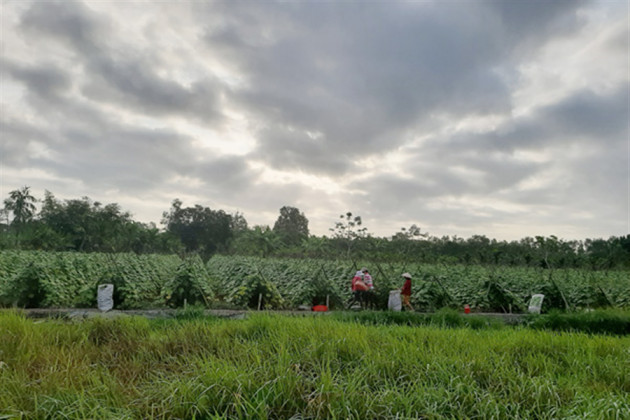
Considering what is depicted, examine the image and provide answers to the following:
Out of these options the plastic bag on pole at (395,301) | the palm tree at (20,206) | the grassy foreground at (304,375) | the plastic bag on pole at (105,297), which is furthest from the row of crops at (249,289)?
the palm tree at (20,206)

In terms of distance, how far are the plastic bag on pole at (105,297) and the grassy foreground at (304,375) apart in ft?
11.6

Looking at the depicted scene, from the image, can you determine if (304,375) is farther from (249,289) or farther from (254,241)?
(254,241)

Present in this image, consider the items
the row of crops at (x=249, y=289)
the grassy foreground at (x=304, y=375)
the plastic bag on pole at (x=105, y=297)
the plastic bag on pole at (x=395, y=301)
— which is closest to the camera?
the grassy foreground at (x=304, y=375)

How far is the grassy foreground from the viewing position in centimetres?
259

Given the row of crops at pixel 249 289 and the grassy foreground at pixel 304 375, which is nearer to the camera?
the grassy foreground at pixel 304 375

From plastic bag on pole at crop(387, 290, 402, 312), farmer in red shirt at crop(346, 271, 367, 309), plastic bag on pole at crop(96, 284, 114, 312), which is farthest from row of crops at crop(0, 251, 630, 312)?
plastic bag on pole at crop(387, 290, 402, 312)

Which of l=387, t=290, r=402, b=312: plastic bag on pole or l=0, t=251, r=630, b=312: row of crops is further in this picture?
l=387, t=290, r=402, b=312: plastic bag on pole

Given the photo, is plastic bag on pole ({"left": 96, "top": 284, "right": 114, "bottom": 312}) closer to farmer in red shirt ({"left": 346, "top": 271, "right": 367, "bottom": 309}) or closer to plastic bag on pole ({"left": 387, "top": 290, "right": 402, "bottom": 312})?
farmer in red shirt ({"left": 346, "top": 271, "right": 367, "bottom": 309})

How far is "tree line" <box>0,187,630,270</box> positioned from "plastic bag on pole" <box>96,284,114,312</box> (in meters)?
5.50

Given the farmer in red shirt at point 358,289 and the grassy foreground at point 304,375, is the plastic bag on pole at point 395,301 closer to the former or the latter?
the farmer in red shirt at point 358,289

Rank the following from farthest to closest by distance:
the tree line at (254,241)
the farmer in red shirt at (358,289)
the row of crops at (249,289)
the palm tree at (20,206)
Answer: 1. the palm tree at (20,206)
2. the tree line at (254,241)
3. the farmer in red shirt at (358,289)
4. the row of crops at (249,289)

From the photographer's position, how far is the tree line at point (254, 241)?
23.3 meters

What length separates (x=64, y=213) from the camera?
46062 mm

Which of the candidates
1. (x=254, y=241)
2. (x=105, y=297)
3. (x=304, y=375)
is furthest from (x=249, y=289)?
(x=254, y=241)
